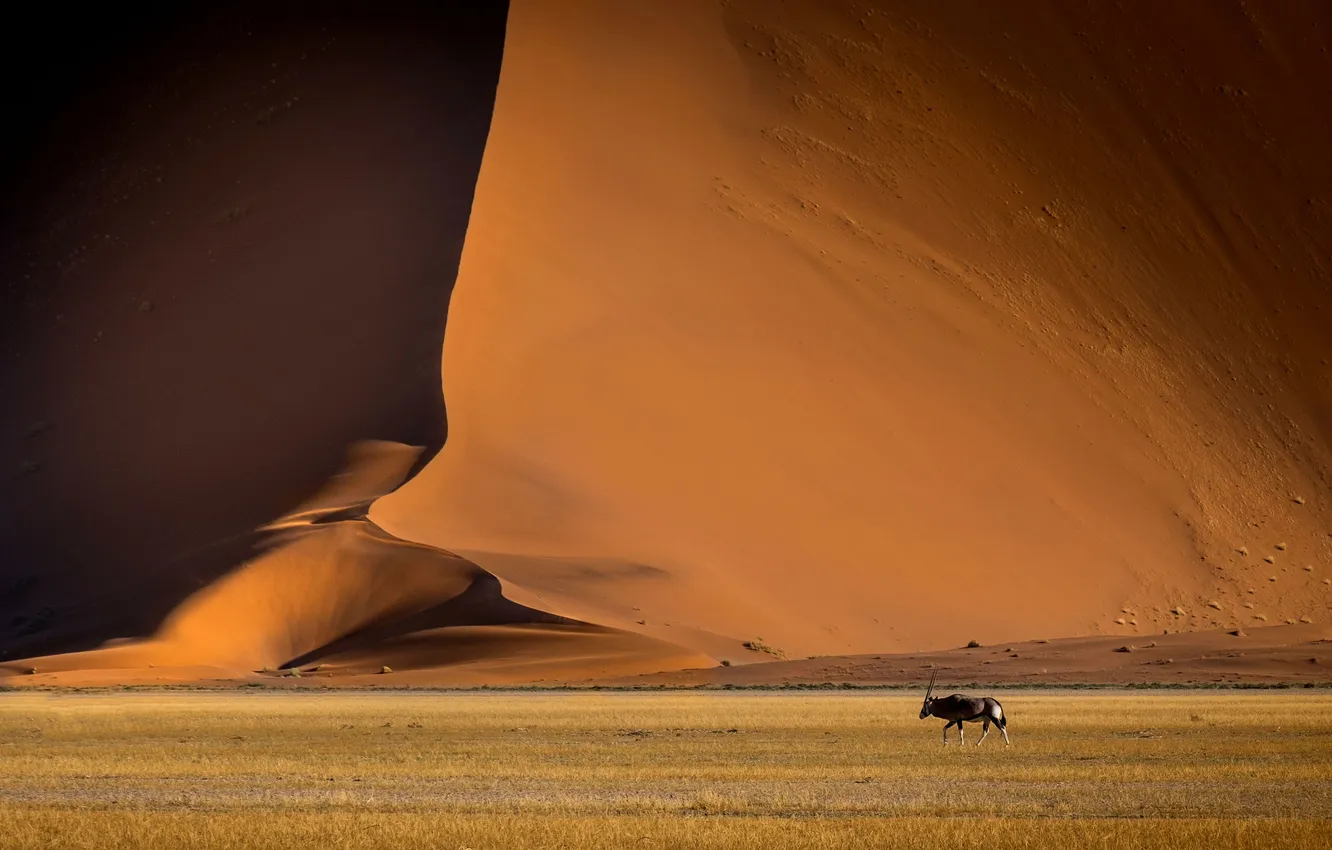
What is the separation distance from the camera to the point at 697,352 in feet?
163

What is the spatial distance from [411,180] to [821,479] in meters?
16.9

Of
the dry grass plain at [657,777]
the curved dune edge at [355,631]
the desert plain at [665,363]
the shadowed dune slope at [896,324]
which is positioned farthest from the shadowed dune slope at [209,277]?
the dry grass plain at [657,777]

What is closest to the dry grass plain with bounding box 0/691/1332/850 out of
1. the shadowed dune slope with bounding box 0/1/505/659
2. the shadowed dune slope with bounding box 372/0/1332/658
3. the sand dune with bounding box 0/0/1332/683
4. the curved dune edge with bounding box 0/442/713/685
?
the curved dune edge with bounding box 0/442/713/685

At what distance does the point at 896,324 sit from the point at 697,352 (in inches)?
245

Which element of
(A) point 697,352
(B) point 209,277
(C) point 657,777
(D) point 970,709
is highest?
(B) point 209,277

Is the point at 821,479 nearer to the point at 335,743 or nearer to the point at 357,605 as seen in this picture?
the point at 357,605

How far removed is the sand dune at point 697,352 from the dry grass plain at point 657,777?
1230 centimetres

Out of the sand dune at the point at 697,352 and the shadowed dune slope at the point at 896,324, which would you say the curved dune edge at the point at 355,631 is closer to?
the sand dune at the point at 697,352

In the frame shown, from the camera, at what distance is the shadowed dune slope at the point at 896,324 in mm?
44781

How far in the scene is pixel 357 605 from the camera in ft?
135

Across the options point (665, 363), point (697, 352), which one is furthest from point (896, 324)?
point (665, 363)

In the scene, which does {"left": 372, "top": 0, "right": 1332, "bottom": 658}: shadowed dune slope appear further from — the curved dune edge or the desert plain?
the curved dune edge

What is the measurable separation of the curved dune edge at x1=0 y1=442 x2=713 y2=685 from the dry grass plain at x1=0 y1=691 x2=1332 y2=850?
9529 millimetres

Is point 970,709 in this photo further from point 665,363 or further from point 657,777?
point 665,363
